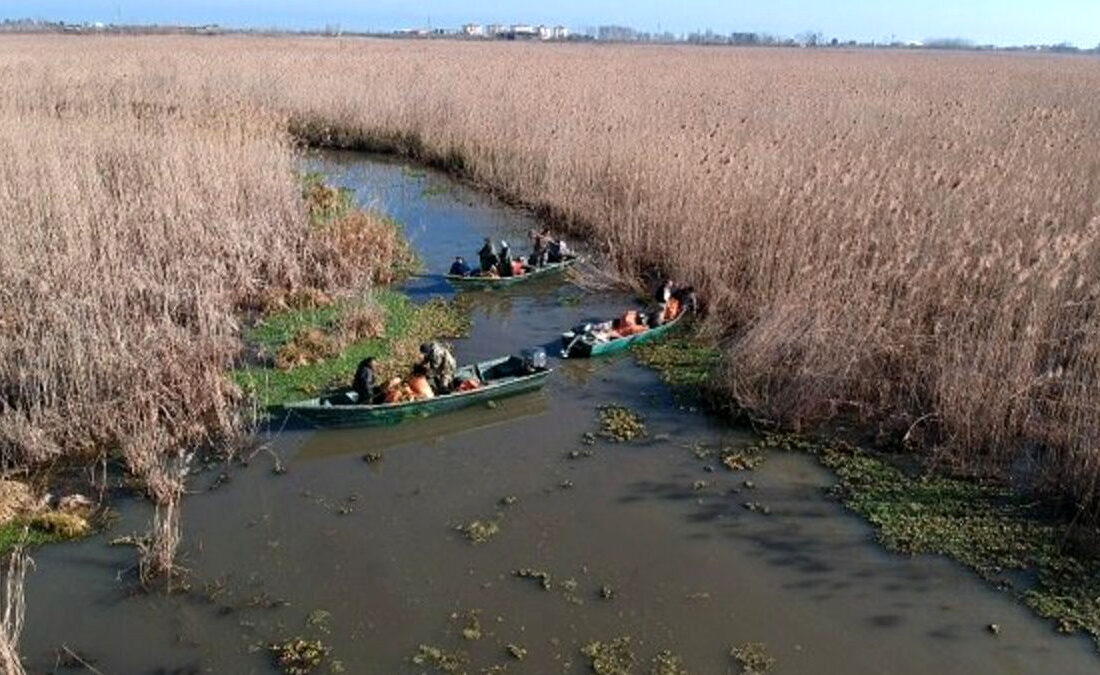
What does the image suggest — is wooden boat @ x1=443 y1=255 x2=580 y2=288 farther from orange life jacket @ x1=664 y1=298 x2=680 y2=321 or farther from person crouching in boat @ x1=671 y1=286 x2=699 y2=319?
orange life jacket @ x1=664 y1=298 x2=680 y2=321

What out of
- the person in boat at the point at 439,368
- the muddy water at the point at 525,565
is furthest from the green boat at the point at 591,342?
the person in boat at the point at 439,368

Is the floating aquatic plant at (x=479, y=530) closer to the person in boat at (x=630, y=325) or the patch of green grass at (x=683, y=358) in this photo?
the patch of green grass at (x=683, y=358)

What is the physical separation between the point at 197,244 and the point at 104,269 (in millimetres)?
1751

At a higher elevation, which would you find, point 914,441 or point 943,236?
point 943,236

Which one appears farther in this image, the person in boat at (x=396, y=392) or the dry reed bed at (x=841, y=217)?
the person in boat at (x=396, y=392)

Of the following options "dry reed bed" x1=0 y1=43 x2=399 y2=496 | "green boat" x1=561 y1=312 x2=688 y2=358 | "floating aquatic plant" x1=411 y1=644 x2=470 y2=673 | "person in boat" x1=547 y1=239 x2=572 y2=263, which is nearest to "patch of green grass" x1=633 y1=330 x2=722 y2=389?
"green boat" x1=561 y1=312 x2=688 y2=358

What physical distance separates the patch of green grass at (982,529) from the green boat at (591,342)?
2.64 metres

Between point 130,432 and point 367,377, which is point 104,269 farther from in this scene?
point 367,377

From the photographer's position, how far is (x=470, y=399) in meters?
7.59

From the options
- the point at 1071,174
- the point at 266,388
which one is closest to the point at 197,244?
the point at 266,388

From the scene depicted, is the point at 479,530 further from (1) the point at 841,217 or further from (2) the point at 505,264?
(2) the point at 505,264

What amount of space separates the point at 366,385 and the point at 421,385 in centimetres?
47

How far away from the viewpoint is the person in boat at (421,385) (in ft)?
24.1

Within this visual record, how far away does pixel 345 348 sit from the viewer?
8758mm
